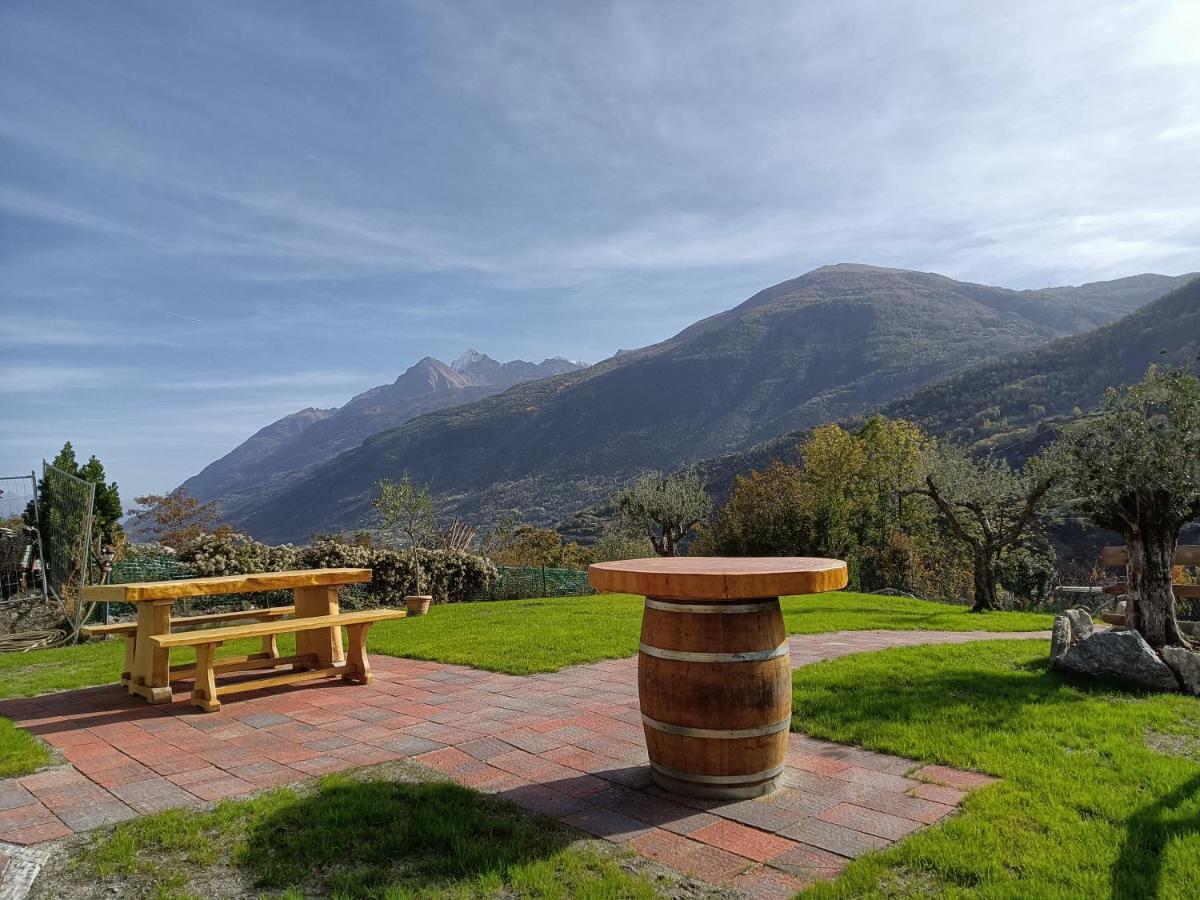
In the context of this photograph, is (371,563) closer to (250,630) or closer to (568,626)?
(568,626)

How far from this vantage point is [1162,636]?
22.7 ft

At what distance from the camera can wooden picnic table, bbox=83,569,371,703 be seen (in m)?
5.48

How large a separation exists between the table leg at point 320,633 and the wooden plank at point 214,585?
0.33 meters

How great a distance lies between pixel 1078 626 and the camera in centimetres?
643

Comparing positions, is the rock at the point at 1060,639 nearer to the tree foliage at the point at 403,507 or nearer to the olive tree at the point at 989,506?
the olive tree at the point at 989,506

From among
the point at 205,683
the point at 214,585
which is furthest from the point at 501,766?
the point at 214,585

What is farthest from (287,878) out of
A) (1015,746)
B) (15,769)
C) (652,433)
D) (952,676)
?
(652,433)

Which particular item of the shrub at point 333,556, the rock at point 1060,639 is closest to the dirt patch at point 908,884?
the rock at point 1060,639

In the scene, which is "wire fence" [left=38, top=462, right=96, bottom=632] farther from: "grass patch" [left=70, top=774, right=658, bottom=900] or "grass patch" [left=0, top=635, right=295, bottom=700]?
"grass patch" [left=70, top=774, right=658, bottom=900]

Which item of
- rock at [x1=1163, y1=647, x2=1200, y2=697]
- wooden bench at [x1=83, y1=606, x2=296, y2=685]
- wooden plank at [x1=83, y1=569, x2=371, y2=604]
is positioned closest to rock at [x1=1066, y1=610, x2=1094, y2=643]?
rock at [x1=1163, y1=647, x2=1200, y2=697]

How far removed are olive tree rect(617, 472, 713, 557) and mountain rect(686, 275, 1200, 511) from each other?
31963mm

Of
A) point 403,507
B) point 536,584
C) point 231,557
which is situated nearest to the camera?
point 231,557

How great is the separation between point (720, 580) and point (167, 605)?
4.70m

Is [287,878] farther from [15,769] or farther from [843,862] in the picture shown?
[15,769]
